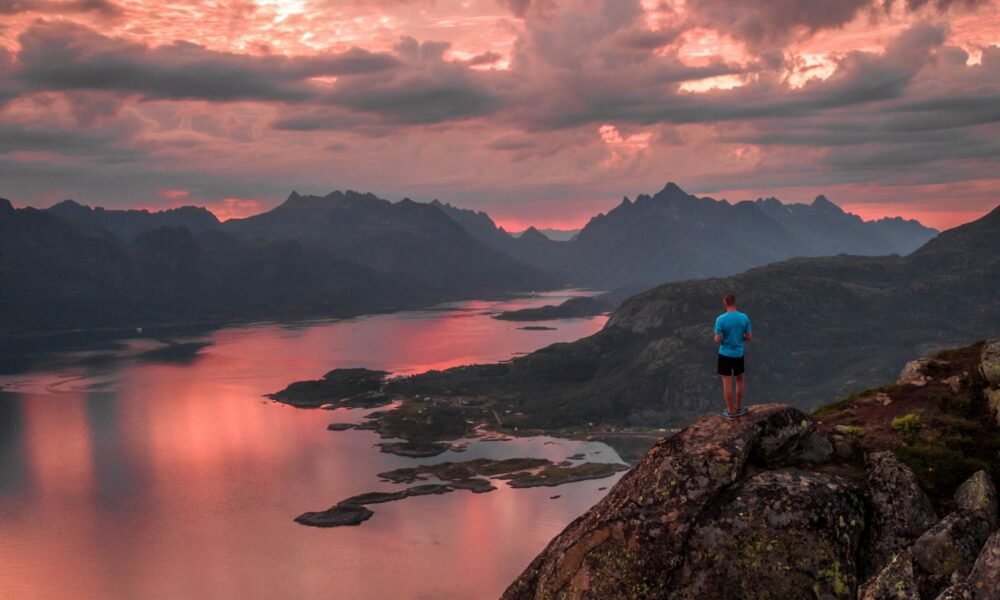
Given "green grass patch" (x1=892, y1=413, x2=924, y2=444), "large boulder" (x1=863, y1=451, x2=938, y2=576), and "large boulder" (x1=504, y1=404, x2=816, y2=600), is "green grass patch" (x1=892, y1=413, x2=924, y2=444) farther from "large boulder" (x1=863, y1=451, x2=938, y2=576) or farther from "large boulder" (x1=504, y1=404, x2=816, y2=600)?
"large boulder" (x1=504, y1=404, x2=816, y2=600)

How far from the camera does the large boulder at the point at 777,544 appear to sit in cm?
2380

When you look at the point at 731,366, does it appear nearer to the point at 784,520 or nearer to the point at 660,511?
the point at 784,520

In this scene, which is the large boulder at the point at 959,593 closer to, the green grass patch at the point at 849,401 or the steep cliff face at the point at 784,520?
the steep cliff face at the point at 784,520

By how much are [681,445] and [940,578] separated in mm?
8784

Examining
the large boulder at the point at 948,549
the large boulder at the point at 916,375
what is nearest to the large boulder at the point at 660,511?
the large boulder at the point at 948,549

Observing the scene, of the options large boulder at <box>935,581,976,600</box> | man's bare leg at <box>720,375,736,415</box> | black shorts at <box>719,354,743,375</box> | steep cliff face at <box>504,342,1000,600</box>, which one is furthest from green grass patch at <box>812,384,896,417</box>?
large boulder at <box>935,581,976,600</box>

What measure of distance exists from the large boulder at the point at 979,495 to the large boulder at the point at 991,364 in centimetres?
654

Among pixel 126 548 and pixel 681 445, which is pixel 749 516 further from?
pixel 126 548

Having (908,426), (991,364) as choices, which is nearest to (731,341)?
(908,426)

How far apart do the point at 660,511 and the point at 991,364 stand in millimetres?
16523

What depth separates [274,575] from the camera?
144250 millimetres

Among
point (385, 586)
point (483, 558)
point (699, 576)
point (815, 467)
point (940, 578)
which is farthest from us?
point (483, 558)

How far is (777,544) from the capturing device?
24266mm

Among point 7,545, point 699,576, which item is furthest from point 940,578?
point 7,545
